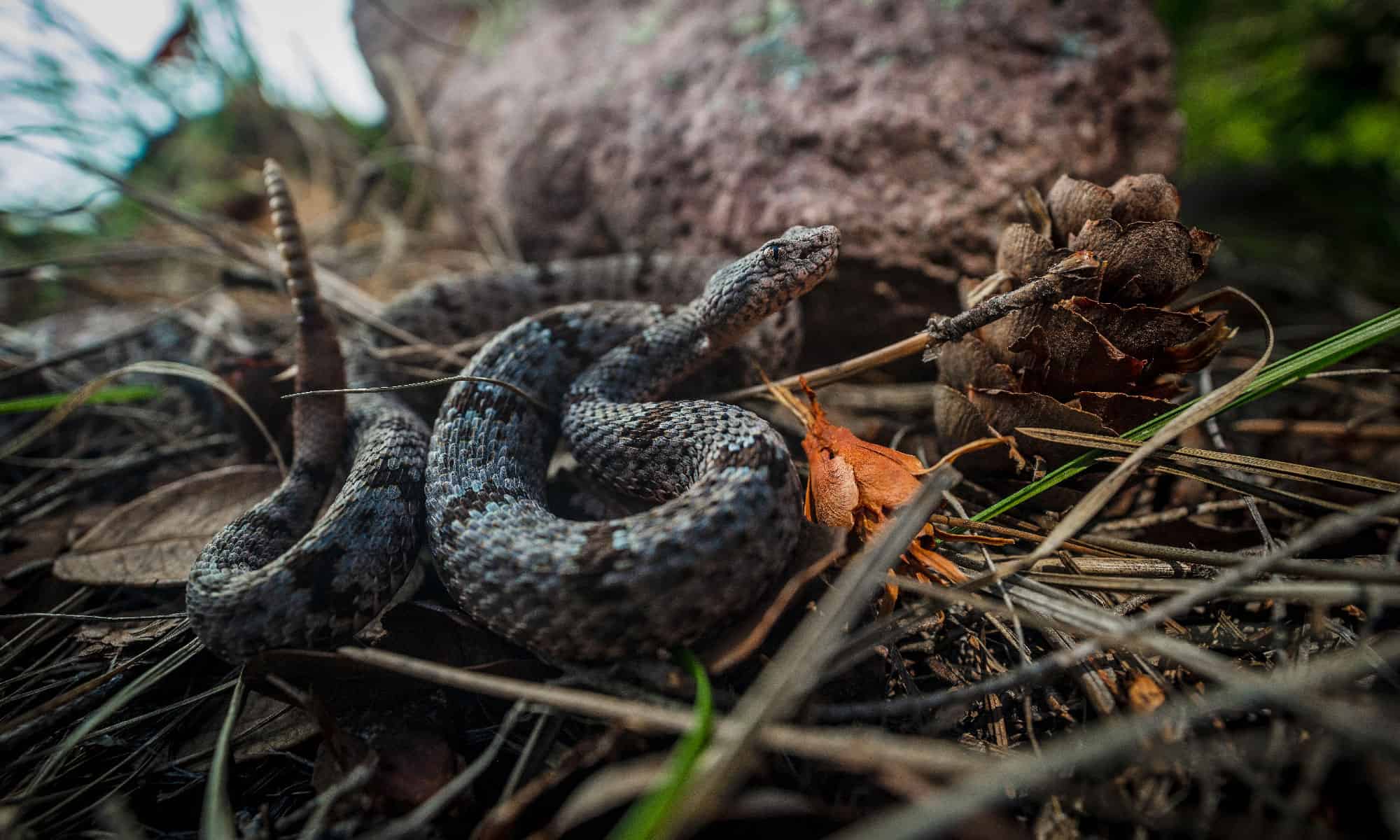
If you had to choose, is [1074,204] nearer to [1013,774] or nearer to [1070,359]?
[1070,359]

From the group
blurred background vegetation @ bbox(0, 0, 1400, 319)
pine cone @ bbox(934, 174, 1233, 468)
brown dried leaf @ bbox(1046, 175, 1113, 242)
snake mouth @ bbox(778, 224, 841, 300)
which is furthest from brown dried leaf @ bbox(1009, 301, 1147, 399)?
blurred background vegetation @ bbox(0, 0, 1400, 319)

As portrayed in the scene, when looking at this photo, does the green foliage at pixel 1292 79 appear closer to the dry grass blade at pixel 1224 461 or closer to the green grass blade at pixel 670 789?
the dry grass blade at pixel 1224 461

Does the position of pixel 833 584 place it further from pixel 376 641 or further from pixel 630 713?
pixel 376 641

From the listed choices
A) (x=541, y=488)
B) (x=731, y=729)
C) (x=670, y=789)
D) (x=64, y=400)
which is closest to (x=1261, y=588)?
(x=731, y=729)

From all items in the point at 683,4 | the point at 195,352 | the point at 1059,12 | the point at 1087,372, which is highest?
the point at 683,4

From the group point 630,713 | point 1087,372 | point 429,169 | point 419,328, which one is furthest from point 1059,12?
point 429,169

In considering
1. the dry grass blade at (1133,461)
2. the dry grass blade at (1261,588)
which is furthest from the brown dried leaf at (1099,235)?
the dry grass blade at (1261,588)

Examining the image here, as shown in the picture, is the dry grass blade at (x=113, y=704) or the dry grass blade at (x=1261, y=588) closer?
the dry grass blade at (x=1261, y=588)
